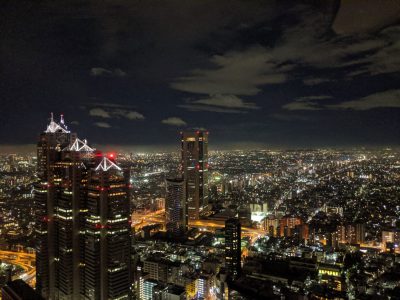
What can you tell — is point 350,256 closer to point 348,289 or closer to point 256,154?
point 348,289

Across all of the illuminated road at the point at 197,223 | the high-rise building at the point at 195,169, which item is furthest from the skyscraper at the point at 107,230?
the high-rise building at the point at 195,169

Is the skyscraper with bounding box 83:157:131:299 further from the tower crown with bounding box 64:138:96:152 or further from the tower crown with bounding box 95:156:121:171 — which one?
the tower crown with bounding box 64:138:96:152

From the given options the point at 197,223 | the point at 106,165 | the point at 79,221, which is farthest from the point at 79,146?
the point at 197,223

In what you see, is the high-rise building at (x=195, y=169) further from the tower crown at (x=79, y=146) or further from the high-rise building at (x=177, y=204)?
the tower crown at (x=79, y=146)

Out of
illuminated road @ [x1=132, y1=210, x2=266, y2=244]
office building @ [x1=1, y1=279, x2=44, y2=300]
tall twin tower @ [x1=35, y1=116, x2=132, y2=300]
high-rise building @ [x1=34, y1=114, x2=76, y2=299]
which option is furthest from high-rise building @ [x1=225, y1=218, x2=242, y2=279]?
office building @ [x1=1, y1=279, x2=44, y2=300]

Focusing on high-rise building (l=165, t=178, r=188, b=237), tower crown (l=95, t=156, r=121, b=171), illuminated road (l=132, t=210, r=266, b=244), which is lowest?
illuminated road (l=132, t=210, r=266, b=244)

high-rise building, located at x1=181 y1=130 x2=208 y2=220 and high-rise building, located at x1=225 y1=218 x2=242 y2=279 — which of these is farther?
high-rise building, located at x1=181 y1=130 x2=208 y2=220
